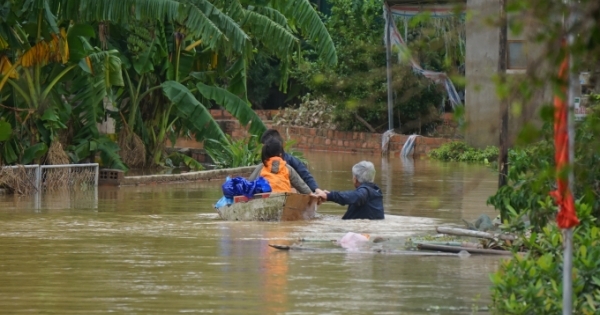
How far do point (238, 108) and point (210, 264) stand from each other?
12.3m

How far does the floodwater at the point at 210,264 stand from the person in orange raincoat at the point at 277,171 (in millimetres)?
652

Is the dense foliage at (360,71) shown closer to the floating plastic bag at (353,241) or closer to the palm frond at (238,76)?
the palm frond at (238,76)

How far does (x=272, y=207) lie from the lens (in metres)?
14.6

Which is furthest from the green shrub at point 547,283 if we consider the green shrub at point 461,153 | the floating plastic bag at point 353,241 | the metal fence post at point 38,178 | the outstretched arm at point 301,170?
the green shrub at point 461,153

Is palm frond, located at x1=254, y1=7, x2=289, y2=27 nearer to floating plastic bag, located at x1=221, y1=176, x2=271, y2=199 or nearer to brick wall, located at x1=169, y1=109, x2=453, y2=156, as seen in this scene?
brick wall, located at x1=169, y1=109, x2=453, y2=156

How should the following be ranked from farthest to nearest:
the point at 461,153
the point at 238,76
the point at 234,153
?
the point at 461,153 < the point at 238,76 < the point at 234,153

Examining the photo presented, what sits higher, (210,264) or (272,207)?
(272,207)

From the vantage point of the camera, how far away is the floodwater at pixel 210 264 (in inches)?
347

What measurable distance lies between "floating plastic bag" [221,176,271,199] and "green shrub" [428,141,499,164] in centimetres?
1427

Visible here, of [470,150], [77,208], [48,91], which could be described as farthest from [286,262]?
[470,150]

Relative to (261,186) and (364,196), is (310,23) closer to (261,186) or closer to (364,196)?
(261,186)

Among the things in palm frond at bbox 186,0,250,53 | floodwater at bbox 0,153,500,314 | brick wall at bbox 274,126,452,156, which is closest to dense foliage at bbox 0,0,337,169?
palm frond at bbox 186,0,250,53

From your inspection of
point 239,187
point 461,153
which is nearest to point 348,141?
point 461,153

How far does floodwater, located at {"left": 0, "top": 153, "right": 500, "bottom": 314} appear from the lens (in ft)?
28.9
